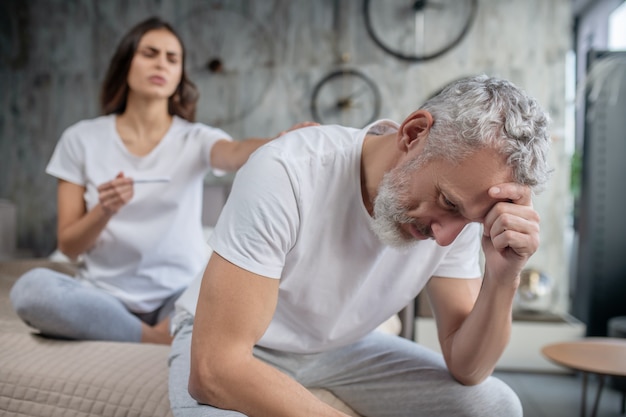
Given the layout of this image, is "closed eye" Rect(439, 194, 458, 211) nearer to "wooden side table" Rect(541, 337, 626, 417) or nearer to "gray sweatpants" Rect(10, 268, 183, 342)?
"gray sweatpants" Rect(10, 268, 183, 342)

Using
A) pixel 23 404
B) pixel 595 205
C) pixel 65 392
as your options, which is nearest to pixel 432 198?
pixel 65 392

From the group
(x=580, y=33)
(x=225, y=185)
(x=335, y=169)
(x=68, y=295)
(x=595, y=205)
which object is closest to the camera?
(x=335, y=169)

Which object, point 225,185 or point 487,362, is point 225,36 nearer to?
point 225,185

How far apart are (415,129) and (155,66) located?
3.79 feet

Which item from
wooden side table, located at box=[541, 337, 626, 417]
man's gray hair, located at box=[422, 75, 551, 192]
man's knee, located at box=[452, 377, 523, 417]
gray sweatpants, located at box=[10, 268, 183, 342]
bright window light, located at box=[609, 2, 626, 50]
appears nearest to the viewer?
man's gray hair, located at box=[422, 75, 551, 192]

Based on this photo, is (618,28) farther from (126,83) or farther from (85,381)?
(85,381)

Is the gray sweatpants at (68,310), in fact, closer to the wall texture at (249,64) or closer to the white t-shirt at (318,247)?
the white t-shirt at (318,247)

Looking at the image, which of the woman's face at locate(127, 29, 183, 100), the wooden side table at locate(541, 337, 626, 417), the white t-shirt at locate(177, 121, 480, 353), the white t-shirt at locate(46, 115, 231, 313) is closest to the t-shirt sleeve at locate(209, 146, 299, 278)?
the white t-shirt at locate(177, 121, 480, 353)

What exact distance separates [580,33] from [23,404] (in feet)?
18.1

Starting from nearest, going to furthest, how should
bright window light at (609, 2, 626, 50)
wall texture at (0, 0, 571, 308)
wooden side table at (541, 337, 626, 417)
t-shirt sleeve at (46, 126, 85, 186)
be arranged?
t-shirt sleeve at (46, 126, 85, 186) → wooden side table at (541, 337, 626, 417) → wall texture at (0, 0, 571, 308) → bright window light at (609, 2, 626, 50)

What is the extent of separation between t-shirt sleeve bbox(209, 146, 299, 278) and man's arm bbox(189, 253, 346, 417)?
24mm

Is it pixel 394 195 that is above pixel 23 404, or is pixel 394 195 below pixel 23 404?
above

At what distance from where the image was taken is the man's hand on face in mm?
990

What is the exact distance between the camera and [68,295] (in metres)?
1.62
